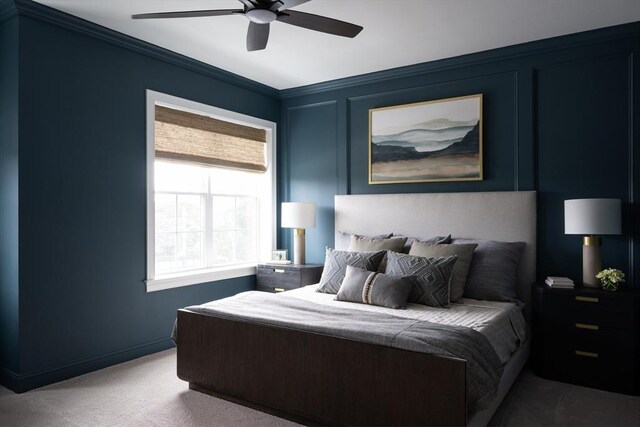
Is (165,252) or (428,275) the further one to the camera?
(165,252)

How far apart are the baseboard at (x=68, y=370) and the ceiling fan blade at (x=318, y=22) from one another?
→ 290 centimetres

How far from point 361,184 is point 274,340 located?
99.1 inches

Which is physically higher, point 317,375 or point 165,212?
Result: point 165,212

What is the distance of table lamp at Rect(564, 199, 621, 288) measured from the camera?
3340mm

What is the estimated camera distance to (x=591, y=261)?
344cm

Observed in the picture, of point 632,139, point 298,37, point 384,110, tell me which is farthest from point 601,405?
point 298,37

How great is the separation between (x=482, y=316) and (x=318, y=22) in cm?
218

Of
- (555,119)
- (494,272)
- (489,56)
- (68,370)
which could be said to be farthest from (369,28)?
(68,370)

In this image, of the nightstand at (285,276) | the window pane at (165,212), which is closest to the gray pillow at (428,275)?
the nightstand at (285,276)

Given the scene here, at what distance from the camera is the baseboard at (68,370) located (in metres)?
3.13

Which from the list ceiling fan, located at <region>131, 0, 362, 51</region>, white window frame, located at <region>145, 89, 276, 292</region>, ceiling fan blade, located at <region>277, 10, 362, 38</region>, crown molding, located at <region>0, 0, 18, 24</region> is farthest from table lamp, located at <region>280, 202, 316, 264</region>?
crown molding, located at <region>0, 0, 18, 24</region>

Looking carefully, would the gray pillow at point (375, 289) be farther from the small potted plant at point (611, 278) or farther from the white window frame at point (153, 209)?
the white window frame at point (153, 209)

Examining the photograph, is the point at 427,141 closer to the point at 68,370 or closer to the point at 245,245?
the point at 245,245

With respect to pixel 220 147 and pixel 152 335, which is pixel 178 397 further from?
pixel 220 147
